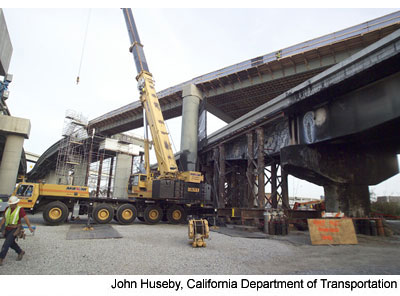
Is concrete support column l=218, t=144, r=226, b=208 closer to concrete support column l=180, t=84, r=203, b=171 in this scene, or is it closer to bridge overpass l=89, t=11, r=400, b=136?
concrete support column l=180, t=84, r=203, b=171

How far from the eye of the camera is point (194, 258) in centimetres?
687

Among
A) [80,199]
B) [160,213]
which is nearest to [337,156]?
[160,213]

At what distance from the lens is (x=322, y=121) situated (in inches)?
481

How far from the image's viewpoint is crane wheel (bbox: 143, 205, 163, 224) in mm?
16281

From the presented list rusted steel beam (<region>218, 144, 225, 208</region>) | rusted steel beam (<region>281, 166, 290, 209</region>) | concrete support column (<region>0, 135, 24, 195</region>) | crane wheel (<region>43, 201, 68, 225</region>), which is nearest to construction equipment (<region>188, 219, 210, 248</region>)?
crane wheel (<region>43, 201, 68, 225</region>)

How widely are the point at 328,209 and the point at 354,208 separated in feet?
4.22

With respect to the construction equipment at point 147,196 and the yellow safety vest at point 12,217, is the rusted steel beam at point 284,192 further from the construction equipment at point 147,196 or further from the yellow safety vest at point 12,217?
the yellow safety vest at point 12,217

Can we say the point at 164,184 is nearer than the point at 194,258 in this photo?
No

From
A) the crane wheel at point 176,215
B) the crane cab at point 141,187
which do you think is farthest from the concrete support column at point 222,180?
the crane cab at point 141,187

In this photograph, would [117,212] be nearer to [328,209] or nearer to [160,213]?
[160,213]

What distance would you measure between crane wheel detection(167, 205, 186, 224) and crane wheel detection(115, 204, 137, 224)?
2609 mm

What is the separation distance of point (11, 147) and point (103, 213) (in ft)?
61.3

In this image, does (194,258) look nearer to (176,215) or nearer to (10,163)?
(176,215)

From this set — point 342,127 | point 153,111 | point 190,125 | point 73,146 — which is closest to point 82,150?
point 73,146
